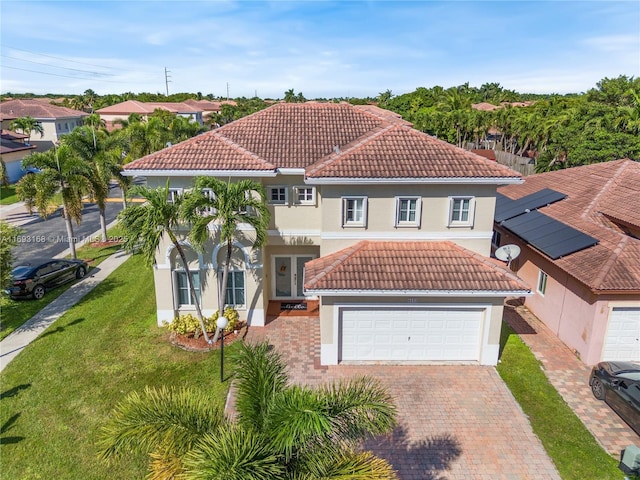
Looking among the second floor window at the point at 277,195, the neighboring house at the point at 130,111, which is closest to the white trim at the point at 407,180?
the second floor window at the point at 277,195

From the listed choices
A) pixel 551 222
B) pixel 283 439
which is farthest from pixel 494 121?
pixel 283 439

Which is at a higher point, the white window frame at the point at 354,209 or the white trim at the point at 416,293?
the white window frame at the point at 354,209

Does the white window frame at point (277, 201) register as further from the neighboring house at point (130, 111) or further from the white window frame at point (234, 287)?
the neighboring house at point (130, 111)

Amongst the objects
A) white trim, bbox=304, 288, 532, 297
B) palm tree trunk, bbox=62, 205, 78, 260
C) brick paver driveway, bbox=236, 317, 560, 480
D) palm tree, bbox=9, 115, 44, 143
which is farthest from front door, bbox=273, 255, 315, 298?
palm tree, bbox=9, 115, 44, 143

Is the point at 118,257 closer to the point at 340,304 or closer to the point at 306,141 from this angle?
the point at 306,141

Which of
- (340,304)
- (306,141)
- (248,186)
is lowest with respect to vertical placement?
(340,304)

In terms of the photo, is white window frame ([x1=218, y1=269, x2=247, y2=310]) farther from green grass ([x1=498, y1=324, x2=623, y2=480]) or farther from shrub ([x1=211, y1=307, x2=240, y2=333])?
green grass ([x1=498, y1=324, x2=623, y2=480])

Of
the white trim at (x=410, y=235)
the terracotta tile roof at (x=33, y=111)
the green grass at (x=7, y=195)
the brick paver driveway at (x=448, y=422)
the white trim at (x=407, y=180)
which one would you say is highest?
the terracotta tile roof at (x=33, y=111)
